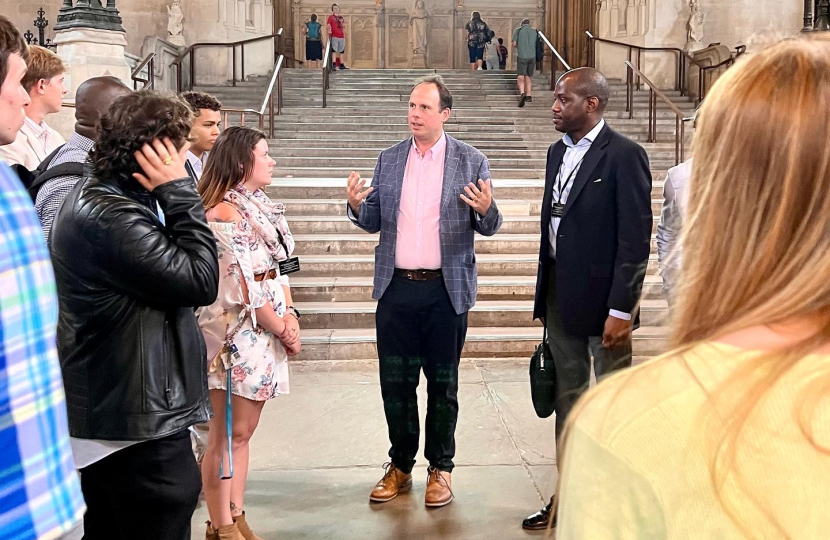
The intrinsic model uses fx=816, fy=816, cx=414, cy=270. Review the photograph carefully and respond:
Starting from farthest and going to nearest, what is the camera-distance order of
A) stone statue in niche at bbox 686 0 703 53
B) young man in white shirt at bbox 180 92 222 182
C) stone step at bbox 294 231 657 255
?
stone statue in niche at bbox 686 0 703 53 → stone step at bbox 294 231 657 255 → young man in white shirt at bbox 180 92 222 182

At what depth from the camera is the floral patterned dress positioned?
3182mm

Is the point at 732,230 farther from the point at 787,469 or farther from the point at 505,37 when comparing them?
the point at 505,37

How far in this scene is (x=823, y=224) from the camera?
823 mm

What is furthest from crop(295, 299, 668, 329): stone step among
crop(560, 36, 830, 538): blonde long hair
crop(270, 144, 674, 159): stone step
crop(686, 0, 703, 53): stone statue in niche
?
crop(686, 0, 703, 53): stone statue in niche

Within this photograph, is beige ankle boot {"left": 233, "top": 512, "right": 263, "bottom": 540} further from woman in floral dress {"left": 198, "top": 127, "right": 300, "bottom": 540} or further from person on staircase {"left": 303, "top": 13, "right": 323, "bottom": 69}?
person on staircase {"left": 303, "top": 13, "right": 323, "bottom": 69}

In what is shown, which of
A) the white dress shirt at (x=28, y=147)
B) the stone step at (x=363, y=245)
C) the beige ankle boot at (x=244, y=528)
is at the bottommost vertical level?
the beige ankle boot at (x=244, y=528)

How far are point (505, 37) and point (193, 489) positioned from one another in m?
20.1

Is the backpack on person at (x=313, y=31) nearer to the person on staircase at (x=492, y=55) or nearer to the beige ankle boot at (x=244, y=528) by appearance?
the person on staircase at (x=492, y=55)

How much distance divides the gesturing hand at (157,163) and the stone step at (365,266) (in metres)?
5.43

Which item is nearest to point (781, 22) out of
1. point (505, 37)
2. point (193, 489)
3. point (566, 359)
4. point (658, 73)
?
point (658, 73)

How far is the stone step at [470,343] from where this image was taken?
646cm

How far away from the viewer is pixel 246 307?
3.21 m

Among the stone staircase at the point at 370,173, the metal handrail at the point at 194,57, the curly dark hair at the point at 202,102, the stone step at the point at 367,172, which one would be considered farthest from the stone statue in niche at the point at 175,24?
the curly dark hair at the point at 202,102

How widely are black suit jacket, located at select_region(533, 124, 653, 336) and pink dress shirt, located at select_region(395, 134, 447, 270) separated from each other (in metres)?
0.60
